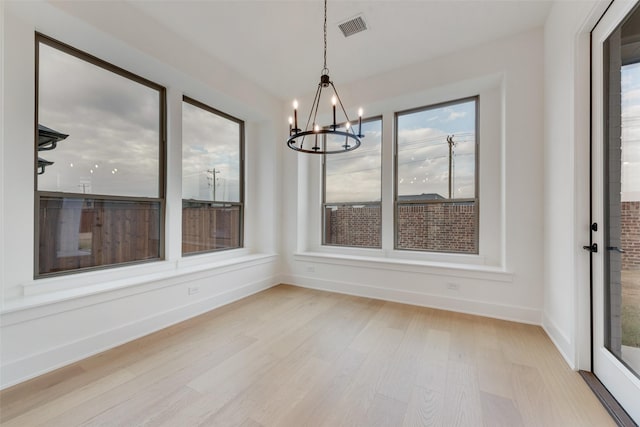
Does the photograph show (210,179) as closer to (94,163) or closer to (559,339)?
(94,163)

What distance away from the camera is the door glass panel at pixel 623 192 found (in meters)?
1.62

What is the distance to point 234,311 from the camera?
330cm

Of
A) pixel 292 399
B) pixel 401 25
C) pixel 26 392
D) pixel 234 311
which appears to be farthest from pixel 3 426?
pixel 401 25

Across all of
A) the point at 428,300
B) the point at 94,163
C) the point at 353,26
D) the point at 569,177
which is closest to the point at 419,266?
the point at 428,300

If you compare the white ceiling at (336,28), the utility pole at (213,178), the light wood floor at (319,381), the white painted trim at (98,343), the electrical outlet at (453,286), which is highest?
the white ceiling at (336,28)

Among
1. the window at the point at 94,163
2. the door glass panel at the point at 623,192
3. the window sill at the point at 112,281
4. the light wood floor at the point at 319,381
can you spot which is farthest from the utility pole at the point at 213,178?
the door glass panel at the point at 623,192

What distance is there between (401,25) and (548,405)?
357cm

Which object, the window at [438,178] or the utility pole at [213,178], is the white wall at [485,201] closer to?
the window at [438,178]

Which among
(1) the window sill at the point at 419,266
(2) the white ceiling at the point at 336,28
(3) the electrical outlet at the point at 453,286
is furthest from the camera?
(3) the electrical outlet at the point at 453,286

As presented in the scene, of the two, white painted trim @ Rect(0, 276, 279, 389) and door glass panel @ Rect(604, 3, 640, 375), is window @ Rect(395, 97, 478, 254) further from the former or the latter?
white painted trim @ Rect(0, 276, 279, 389)

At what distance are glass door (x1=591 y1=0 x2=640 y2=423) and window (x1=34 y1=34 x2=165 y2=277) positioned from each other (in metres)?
4.34

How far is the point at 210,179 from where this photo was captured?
4004 millimetres

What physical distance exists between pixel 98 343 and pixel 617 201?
4.30m

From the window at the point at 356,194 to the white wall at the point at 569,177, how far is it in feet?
7.10
